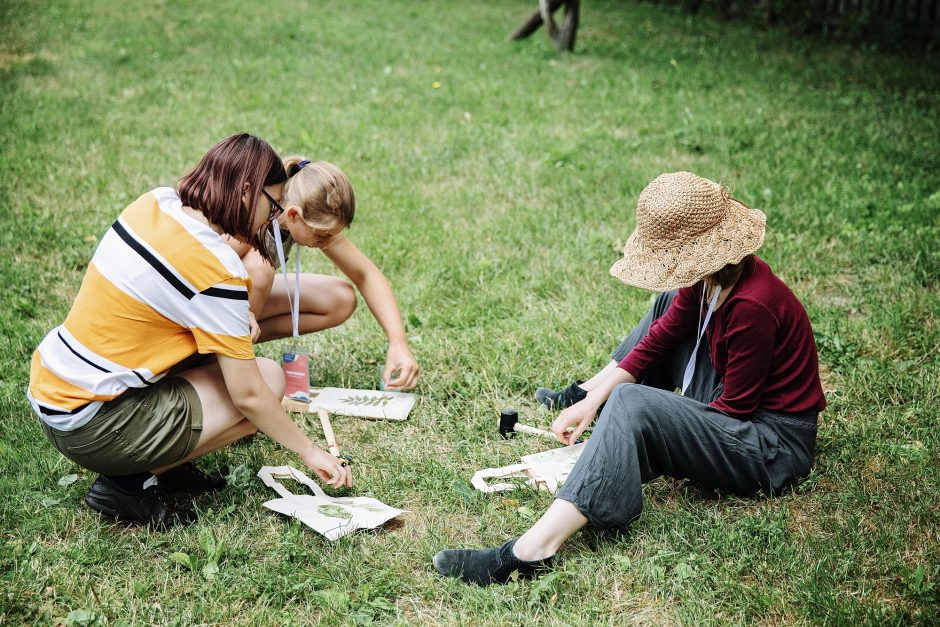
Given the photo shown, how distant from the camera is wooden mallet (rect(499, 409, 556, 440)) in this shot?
2.98 meters

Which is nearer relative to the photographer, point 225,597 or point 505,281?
point 225,597

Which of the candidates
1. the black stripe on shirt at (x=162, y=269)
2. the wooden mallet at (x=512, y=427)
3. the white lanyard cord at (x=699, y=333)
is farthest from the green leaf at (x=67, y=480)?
the white lanyard cord at (x=699, y=333)

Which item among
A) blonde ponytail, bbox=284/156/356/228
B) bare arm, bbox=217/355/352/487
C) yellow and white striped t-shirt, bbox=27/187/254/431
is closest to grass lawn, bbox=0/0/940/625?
bare arm, bbox=217/355/352/487

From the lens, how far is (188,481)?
2.67 meters

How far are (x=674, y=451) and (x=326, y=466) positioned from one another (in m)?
1.04

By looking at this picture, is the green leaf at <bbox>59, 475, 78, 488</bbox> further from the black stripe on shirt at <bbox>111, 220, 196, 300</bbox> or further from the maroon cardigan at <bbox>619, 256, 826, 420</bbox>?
the maroon cardigan at <bbox>619, 256, 826, 420</bbox>

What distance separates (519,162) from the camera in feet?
18.5

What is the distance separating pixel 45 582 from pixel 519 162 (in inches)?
162

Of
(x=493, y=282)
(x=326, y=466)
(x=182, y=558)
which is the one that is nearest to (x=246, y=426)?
(x=326, y=466)

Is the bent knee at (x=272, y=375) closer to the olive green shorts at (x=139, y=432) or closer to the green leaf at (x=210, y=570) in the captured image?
the olive green shorts at (x=139, y=432)

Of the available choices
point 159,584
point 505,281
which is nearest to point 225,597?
point 159,584

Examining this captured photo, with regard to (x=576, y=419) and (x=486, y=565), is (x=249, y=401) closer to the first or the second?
(x=486, y=565)

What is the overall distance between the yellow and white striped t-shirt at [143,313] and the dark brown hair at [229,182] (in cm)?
7

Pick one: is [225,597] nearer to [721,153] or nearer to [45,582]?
[45,582]
